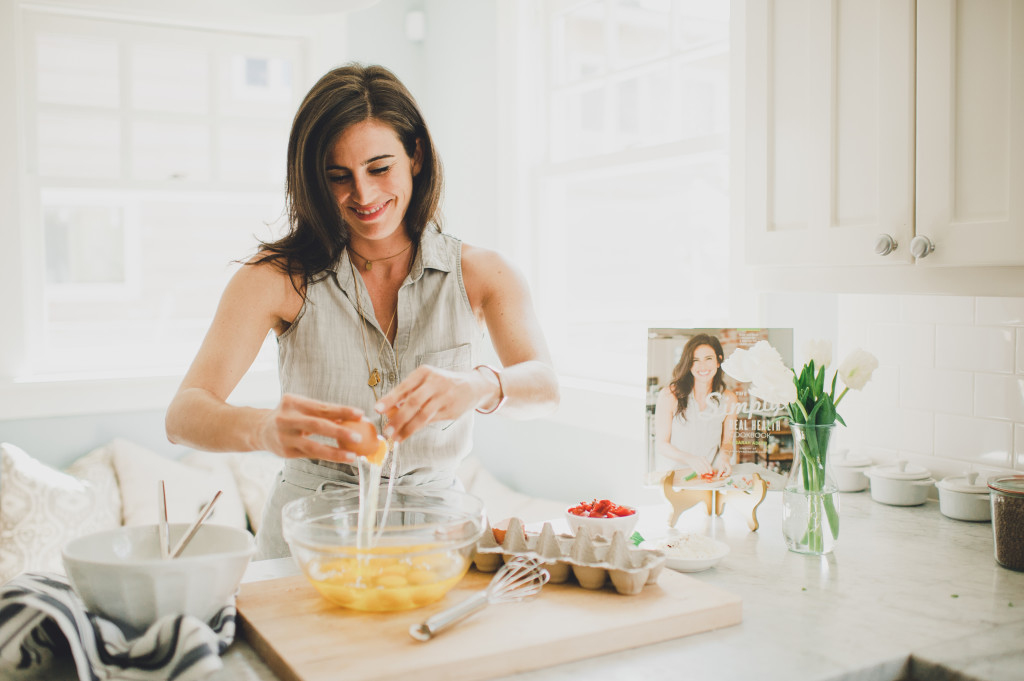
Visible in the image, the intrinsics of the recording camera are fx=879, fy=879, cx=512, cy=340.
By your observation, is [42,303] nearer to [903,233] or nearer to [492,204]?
[492,204]

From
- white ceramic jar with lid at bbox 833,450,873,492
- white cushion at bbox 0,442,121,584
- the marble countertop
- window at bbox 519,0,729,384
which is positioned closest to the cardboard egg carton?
the marble countertop

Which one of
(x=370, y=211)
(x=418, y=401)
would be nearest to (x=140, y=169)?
(x=370, y=211)

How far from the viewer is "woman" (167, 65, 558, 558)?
1638mm

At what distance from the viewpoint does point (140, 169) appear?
11.6ft

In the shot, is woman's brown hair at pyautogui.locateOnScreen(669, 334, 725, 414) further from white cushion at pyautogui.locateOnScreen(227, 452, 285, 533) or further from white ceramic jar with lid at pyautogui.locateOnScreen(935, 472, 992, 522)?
white cushion at pyautogui.locateOnScreen(227, 452, 285, 533)

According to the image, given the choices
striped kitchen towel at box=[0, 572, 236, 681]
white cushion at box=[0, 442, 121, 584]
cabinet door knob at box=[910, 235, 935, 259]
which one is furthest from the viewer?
white cushion at box=[0, 442, 121, 584]

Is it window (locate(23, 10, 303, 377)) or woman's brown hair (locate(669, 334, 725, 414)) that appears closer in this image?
woman's brown hair (locate(669, 334, 725, 414))

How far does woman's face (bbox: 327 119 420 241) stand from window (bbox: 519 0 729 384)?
1261 millimetres

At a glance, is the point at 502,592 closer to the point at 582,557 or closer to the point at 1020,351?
the point at 582,557

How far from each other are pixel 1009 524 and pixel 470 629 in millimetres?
970

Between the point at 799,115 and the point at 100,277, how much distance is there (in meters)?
2.96

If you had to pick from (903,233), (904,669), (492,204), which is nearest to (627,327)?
(492,204)

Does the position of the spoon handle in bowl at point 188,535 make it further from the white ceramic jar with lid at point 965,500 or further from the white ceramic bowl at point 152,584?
the white ceramic jar with lid at point 965,500

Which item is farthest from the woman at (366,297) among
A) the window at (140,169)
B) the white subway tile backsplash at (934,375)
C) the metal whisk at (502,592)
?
the window at (140,169)
